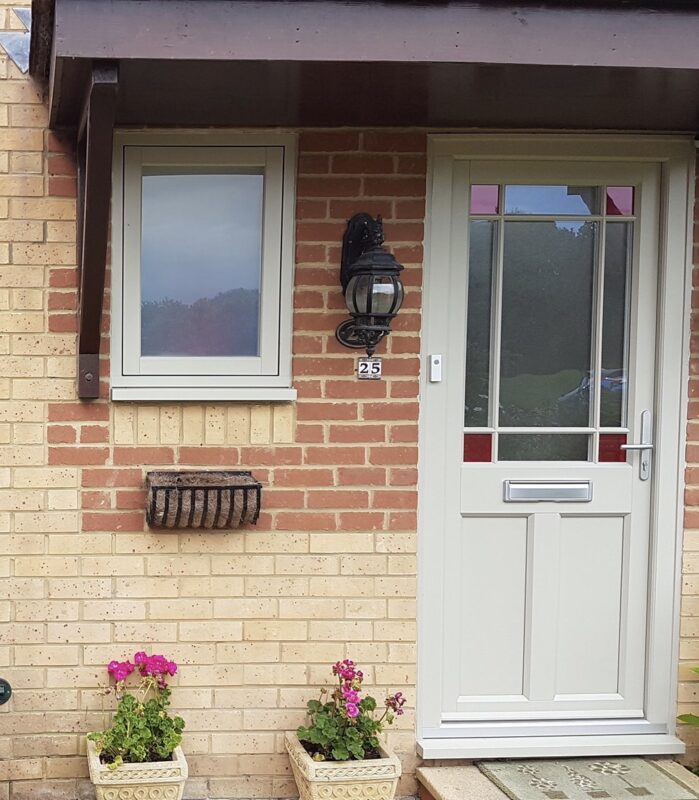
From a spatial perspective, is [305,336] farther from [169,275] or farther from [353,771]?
[353,771]

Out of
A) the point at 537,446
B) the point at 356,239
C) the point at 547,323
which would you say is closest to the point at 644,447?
the point at 537,446

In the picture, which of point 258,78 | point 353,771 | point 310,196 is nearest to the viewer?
point 258,78

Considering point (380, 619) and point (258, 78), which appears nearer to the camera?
point (258, 78)

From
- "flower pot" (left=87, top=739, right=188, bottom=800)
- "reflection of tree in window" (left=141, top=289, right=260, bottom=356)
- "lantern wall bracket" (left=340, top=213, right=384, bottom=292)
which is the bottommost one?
"flower pot" (left=87, top=739, right=188, bottom=800)

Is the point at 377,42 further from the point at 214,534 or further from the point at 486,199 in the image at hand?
the point at 214,534

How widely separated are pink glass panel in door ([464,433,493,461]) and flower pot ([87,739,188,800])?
5.00 ft

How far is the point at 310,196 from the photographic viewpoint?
140 inches

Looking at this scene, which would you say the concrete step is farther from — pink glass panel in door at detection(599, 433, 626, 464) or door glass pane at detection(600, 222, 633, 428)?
door glass pane at detection(600, 222, 633, 428)

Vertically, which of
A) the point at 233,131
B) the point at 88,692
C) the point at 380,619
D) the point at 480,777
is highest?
the point at 233,131

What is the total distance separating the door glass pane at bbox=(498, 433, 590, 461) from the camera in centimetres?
375

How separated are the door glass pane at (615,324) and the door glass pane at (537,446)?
160 mm

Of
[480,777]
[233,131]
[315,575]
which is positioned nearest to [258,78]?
[233,131]

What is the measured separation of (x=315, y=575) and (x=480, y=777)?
3.10 feet

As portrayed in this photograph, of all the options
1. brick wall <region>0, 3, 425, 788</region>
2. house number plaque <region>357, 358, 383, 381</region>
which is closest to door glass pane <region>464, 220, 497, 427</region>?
brick wall <region>0, 3, 425, 788</region>
